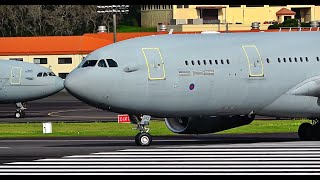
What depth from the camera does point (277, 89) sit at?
4247 cm

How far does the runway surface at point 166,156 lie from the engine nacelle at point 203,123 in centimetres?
55

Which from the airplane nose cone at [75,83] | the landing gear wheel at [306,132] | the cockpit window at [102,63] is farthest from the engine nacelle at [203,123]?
the airplane nose cone at [75,83]

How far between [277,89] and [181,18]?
459ft

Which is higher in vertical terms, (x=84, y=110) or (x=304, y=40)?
(x=304, y=40)

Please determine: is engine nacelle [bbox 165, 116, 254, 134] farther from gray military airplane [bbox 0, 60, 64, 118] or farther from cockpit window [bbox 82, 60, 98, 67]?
gray military airplane [bbox 0, 60, 64, 118]

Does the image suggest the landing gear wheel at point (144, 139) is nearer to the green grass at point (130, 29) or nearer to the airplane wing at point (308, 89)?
the airplane wing at point (308, 89)

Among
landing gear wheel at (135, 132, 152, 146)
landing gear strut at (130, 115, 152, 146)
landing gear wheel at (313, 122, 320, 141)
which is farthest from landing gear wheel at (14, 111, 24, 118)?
landing gear wheel at (135, 132, 152, 146)

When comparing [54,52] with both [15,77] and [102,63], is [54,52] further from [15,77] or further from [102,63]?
[102,63]

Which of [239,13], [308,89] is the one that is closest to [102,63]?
[308,89]

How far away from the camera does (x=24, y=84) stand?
8006 cm

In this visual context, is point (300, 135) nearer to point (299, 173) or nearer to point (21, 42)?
point (299, 173)

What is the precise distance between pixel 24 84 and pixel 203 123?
37968 mm

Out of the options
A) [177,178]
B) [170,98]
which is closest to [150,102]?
[170,98]

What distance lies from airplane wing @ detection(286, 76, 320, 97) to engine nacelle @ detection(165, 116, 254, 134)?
89.4 inches
